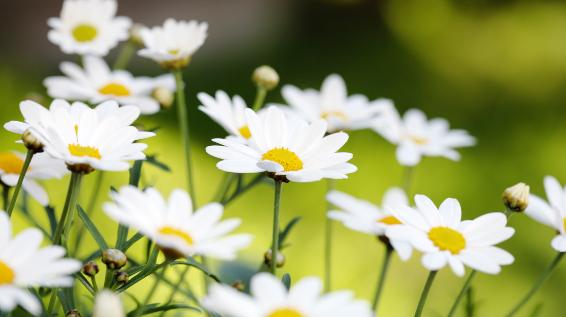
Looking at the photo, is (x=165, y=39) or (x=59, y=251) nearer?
(x=59, y=251)

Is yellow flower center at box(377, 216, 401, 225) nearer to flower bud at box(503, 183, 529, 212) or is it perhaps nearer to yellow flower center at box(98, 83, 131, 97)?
flower bud at box(503, 183, 529, 212)

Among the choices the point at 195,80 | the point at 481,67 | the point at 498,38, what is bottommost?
the point at 195,80

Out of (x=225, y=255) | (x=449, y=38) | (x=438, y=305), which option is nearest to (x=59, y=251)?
(x=225, y=255)

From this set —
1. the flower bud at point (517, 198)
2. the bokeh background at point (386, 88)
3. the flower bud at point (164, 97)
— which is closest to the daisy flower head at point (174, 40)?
the flower bud at point (164, 97)

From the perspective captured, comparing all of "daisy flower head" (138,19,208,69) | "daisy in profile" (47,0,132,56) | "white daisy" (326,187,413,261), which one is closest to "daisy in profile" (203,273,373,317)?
"white daisy" (326,187,413,261)

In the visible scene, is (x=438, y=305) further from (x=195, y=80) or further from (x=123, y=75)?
(x=195, y=80)

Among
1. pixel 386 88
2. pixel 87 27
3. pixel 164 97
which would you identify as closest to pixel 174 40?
pixel 164 97

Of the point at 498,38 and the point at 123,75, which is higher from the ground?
the point at 498,38
